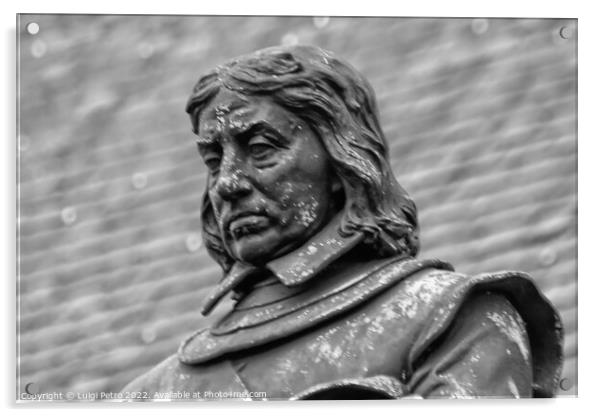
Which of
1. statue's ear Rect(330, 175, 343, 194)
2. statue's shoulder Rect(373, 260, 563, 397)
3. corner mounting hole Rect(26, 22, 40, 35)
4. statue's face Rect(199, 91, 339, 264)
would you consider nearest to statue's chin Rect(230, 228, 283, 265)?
statue's face Rect(199, 91, 339, 264)

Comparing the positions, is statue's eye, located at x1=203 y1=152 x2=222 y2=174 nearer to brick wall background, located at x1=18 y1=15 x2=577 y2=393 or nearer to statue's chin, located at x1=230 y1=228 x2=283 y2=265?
statue's chin, located at x1=230 y1=228 x2=283 y2=265

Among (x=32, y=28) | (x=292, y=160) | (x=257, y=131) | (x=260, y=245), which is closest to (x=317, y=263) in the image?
(x=260, y=245)

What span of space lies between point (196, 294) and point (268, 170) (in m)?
2.04

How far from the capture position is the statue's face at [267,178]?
8.29 m

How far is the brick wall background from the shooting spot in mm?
9703

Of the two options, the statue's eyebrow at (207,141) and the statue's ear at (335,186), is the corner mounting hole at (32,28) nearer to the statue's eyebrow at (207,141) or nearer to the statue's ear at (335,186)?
the statue's eyebrow at (207,141)

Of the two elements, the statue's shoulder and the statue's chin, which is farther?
the statue's chin

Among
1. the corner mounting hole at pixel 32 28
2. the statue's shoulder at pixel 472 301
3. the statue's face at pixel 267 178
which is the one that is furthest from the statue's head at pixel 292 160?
the corner mounting hole at pixel 32 28

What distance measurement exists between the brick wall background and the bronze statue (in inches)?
49.1

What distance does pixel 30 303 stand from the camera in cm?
955

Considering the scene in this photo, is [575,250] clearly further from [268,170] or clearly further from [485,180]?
[268,170]
